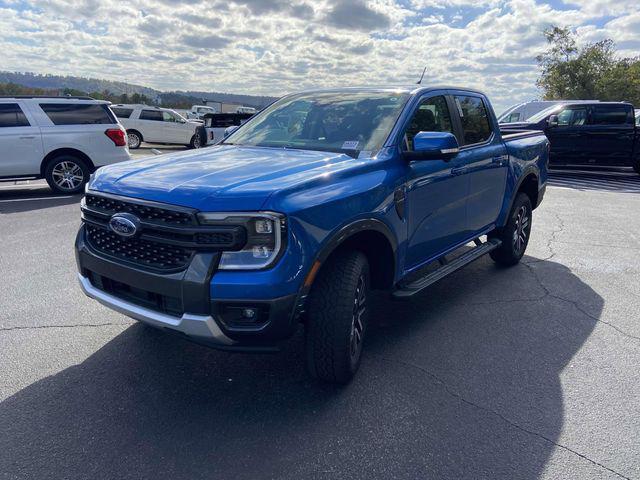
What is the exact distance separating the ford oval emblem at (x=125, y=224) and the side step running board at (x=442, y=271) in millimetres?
1816

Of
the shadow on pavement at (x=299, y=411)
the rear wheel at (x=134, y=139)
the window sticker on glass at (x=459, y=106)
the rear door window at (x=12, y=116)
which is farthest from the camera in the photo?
the rear wheel at (x=134, y=139)

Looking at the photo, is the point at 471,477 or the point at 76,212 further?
the point at 76,212

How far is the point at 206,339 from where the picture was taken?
2611 millimetres

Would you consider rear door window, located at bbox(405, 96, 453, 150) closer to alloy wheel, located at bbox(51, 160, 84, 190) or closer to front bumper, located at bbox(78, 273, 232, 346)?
front bumper, located at bbox(78, 273, 232, 346)

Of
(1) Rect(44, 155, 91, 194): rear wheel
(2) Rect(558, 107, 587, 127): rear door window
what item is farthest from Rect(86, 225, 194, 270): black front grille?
(2) Rect(558, 107, 587, 127): rear door window

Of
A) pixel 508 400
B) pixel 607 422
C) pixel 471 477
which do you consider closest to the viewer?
pixel 471 477

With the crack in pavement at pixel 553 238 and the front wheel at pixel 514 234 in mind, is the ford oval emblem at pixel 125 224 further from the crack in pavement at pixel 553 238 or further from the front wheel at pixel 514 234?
the crack in pavement at pixel 553 238

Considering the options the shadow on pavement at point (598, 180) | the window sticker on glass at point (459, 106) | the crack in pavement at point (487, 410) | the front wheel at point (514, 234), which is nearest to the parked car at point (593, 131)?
the shadow on pavement at point (598, 180)

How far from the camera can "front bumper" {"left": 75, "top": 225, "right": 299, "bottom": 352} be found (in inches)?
100.0

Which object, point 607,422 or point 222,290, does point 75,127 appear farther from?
point 607,422

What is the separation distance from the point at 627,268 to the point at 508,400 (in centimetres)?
380

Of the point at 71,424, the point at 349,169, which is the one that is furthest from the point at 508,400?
the point at 71,424

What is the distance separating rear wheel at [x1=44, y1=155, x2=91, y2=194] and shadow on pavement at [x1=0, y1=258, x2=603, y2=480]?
23.2 feet

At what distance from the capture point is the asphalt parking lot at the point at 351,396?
8.15 feet
